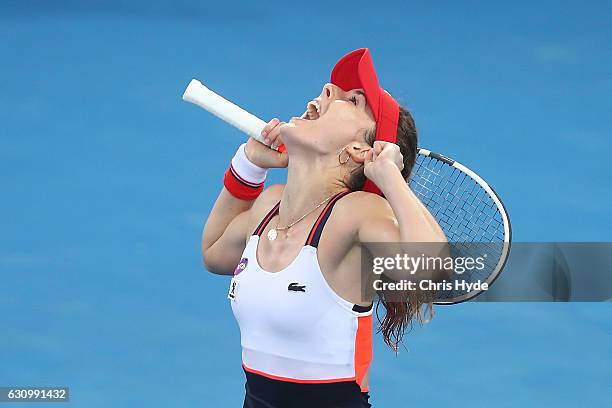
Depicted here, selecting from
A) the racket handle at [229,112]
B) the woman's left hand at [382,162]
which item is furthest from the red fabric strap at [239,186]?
the woman's left hand at [382,162]

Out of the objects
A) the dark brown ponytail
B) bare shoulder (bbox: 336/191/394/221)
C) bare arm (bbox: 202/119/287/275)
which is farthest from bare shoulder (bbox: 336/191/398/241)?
bare arm (bbox: 202/119/287/275)

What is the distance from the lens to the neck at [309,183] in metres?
3.42

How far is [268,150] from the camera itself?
3.71 metres

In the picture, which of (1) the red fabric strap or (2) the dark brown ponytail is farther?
(1) the red fabric strap

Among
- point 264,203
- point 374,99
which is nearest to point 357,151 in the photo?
point 374,99

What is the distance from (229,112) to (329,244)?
66cm

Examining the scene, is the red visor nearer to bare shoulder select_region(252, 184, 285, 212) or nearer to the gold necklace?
the gold necklace

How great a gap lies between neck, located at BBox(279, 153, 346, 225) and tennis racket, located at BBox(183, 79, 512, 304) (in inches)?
12.9

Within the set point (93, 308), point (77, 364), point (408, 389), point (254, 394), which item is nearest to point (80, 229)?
point (93, 308)

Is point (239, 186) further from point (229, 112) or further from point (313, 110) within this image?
point (313, 110)

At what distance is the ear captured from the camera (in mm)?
3408

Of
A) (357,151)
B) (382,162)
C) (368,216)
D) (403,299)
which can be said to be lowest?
(403,299)

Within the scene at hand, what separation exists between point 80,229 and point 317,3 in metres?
3.49

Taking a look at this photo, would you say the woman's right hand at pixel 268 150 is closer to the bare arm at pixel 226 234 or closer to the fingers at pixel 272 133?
the fingers at pixel 272 133
